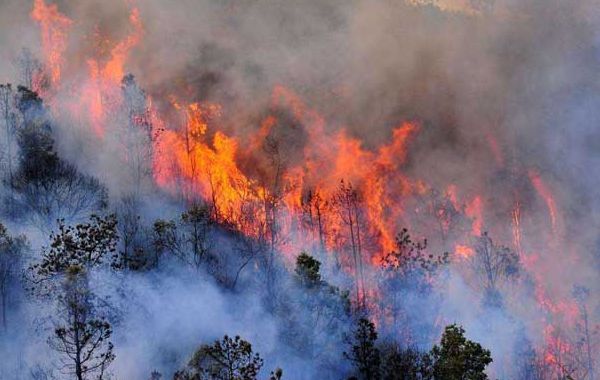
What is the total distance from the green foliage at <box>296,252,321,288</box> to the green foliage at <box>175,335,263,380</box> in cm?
1314

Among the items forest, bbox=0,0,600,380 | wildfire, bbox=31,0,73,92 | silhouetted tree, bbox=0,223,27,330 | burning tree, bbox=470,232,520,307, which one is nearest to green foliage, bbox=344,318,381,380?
forest, bbox=0,0,600,380

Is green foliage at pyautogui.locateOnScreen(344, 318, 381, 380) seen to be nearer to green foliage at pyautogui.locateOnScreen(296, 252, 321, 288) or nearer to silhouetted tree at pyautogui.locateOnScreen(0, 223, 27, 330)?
green foliage at pyautogui.locateOnScreen(296, 252, 321, 288)

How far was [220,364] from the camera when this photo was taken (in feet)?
126

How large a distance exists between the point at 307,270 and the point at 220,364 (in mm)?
15762

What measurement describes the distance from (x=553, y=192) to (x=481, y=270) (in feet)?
86.8

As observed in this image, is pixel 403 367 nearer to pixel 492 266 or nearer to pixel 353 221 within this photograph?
pixel 353 221

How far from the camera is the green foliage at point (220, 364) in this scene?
3653cm

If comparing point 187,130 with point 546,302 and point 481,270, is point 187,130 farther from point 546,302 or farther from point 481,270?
point 546,302

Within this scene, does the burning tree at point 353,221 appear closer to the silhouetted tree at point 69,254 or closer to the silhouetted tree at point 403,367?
the silhouetted tree at point 403,367

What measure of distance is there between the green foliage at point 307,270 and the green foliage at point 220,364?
43.1 ft

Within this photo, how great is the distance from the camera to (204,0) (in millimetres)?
100062

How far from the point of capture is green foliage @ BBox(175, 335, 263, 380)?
1438 inches

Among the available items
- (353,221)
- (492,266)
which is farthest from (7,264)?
(492,266)

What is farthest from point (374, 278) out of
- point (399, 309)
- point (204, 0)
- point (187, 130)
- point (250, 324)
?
point (204, 0)
